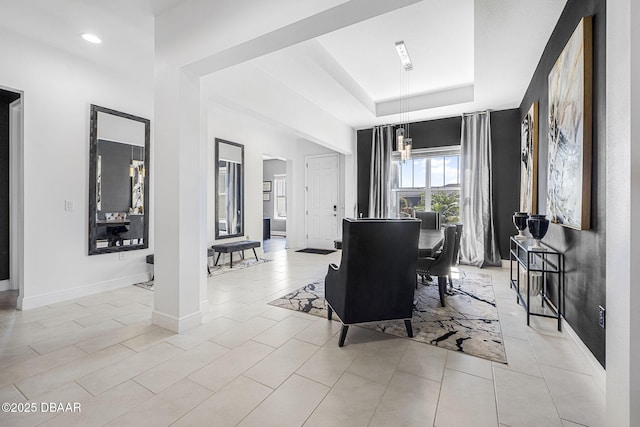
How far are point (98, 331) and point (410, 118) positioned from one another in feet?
18.5

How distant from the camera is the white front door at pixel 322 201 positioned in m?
6.99

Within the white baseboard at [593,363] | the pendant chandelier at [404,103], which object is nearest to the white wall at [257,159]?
the pendant chandelier at [404,103]

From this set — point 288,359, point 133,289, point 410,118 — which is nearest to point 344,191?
point 410,118

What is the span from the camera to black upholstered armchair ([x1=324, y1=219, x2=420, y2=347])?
2109 millimetres

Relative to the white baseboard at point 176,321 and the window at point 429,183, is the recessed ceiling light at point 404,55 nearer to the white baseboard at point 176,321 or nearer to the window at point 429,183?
the window at point 429,183

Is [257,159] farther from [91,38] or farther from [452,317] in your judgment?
[452,317]

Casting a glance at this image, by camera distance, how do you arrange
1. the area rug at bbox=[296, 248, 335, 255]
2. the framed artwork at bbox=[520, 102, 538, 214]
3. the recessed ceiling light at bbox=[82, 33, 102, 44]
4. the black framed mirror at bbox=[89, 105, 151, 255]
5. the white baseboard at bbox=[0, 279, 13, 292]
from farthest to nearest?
the area rug at bbox=[296, 248, 335, 255] → the white baseboard at bbox=[0, 279, 13, 292] → the black framed mirror at bbox=[89, 105, 151, 255] → the framed artwork at bbox=[520, 102, 538, 214] → the recessed ceiling light at bbox=[82, 33, 102, 44]

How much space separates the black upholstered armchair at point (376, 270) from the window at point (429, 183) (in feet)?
12.7

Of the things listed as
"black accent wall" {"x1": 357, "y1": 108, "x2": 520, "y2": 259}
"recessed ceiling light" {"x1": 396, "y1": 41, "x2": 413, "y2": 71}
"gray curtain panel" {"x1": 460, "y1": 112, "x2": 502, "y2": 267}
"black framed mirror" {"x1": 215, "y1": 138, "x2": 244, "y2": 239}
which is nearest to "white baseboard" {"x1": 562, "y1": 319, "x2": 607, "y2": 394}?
"gray curtain panel" {"x1": 460, "y1": 112, "x2": 502, "y2": 267}

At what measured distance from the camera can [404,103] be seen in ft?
17.5

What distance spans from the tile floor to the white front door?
433 cm

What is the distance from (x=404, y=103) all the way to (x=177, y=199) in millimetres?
4428

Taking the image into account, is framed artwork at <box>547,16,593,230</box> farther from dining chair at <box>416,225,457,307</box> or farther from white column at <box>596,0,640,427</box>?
dining chair at <box>416,225,457,307</box>

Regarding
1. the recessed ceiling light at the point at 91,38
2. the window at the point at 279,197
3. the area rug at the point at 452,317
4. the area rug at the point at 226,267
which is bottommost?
the area rug at the point at 452,317
